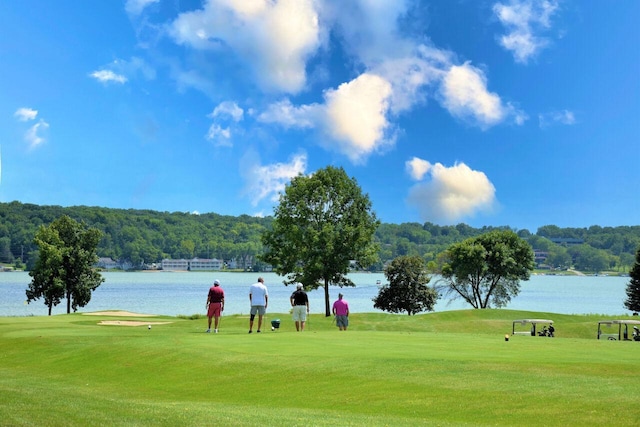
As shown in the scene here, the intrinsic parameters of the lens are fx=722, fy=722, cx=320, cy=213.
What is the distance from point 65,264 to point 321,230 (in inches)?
1134

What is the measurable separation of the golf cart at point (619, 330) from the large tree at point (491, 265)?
21.8 metres

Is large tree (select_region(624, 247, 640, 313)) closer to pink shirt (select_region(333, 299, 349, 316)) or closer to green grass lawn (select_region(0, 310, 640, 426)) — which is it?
pink shirt (select_region(333, 299, 349, 316))

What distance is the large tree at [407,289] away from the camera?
79750 mm

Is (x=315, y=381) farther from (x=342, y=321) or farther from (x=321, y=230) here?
(x=321, y=230)

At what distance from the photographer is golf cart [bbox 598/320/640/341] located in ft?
146

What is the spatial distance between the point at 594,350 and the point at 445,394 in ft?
32.6

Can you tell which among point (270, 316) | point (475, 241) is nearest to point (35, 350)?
point (270, 316)

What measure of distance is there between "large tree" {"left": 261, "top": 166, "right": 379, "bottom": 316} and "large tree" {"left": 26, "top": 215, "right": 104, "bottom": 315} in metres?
21.9

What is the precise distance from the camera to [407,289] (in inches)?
3142

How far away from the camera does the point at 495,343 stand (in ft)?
90.4

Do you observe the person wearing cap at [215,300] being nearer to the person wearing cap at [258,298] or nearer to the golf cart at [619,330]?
the person wearing cap at [258,298]

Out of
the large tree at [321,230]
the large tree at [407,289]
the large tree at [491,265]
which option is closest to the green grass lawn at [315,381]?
the large tree at [321,230]

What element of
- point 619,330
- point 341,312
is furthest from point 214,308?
point 619,330

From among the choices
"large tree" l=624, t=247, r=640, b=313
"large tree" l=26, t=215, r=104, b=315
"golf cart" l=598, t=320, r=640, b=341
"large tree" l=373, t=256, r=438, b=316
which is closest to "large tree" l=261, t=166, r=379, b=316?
"large tree" l=373, t=256, r=438, b=316
